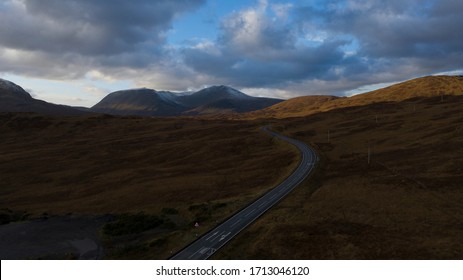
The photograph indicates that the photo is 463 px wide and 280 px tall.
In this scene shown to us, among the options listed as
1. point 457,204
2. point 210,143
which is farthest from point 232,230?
point 210,143

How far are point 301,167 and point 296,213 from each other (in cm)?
3929

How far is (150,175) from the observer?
11125cm

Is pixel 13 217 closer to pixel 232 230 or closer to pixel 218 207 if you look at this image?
pixel 218 207

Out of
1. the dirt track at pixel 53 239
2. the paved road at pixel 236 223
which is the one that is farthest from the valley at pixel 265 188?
the dirt track at pixel 53 239

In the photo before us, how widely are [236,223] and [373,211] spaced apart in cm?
2237

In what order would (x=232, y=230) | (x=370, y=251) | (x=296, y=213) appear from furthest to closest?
(x=296, y=213)
(x=232, y=230)
(x=370, y=251)

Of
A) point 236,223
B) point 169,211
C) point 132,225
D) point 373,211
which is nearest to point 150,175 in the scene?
point 169,211

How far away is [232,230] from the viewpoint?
5466cm

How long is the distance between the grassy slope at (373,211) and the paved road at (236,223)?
196 centimetres

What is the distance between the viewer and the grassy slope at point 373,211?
44.9 metres

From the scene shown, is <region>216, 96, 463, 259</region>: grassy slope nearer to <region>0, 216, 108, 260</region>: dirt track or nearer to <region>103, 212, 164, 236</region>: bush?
<region>103, 212, 164, 236</region>: bush

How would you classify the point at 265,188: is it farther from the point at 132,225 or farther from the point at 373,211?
the point at 132,225

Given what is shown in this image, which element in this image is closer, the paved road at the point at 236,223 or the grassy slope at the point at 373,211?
the grassy slope at the point at 373,211

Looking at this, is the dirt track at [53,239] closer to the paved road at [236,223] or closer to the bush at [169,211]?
the bush at [169,211]
